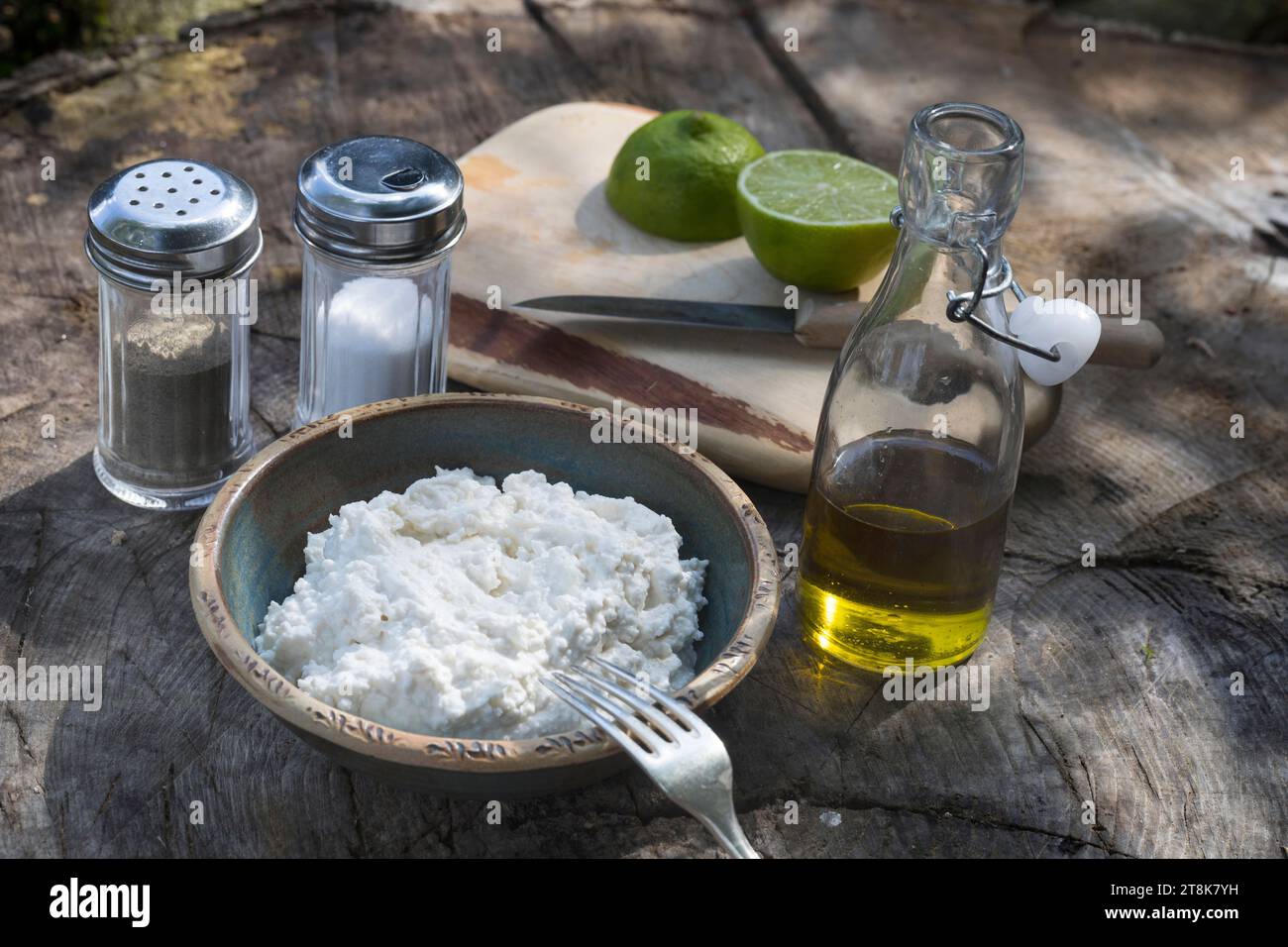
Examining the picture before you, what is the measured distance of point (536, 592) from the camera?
1702 mm

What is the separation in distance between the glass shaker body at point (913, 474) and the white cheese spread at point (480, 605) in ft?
0.66

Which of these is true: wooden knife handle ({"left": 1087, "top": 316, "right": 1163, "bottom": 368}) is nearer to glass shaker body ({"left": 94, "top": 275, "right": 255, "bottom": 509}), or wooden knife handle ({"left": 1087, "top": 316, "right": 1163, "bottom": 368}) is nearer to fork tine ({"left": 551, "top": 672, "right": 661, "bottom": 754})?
fork tine ({"left": 551, "top": 672, "right": 661, "bottom": 754})

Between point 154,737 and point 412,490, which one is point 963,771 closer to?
point 412,490

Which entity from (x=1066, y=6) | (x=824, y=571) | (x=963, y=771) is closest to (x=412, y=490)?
(x=824, y=571)

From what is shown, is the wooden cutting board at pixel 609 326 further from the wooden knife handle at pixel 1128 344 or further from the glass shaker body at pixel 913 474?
the glass shaker body at pixel 913 474

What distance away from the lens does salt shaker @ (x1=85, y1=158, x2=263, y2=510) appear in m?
1.85

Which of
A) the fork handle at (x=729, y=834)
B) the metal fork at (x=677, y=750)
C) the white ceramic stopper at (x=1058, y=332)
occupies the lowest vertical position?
the fork handle at (x=729, y=834)

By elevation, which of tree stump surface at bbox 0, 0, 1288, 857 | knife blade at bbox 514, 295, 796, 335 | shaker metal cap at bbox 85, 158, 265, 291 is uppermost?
shaker metal cap at bbox 85, 158, 265, 291

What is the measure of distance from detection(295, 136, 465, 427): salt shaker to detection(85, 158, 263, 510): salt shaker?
10 cm

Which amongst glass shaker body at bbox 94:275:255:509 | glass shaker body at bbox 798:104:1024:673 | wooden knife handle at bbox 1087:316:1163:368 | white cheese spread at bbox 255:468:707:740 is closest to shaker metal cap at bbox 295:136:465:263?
glass shaker body at bbox 94:275:255:509

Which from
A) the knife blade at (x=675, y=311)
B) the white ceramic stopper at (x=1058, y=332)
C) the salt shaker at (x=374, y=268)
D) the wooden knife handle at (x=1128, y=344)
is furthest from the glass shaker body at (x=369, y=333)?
the wooden knife handle at (x=1128, y=344)

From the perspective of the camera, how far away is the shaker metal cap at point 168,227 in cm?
184

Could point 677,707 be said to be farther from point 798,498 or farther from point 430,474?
point 798,498
